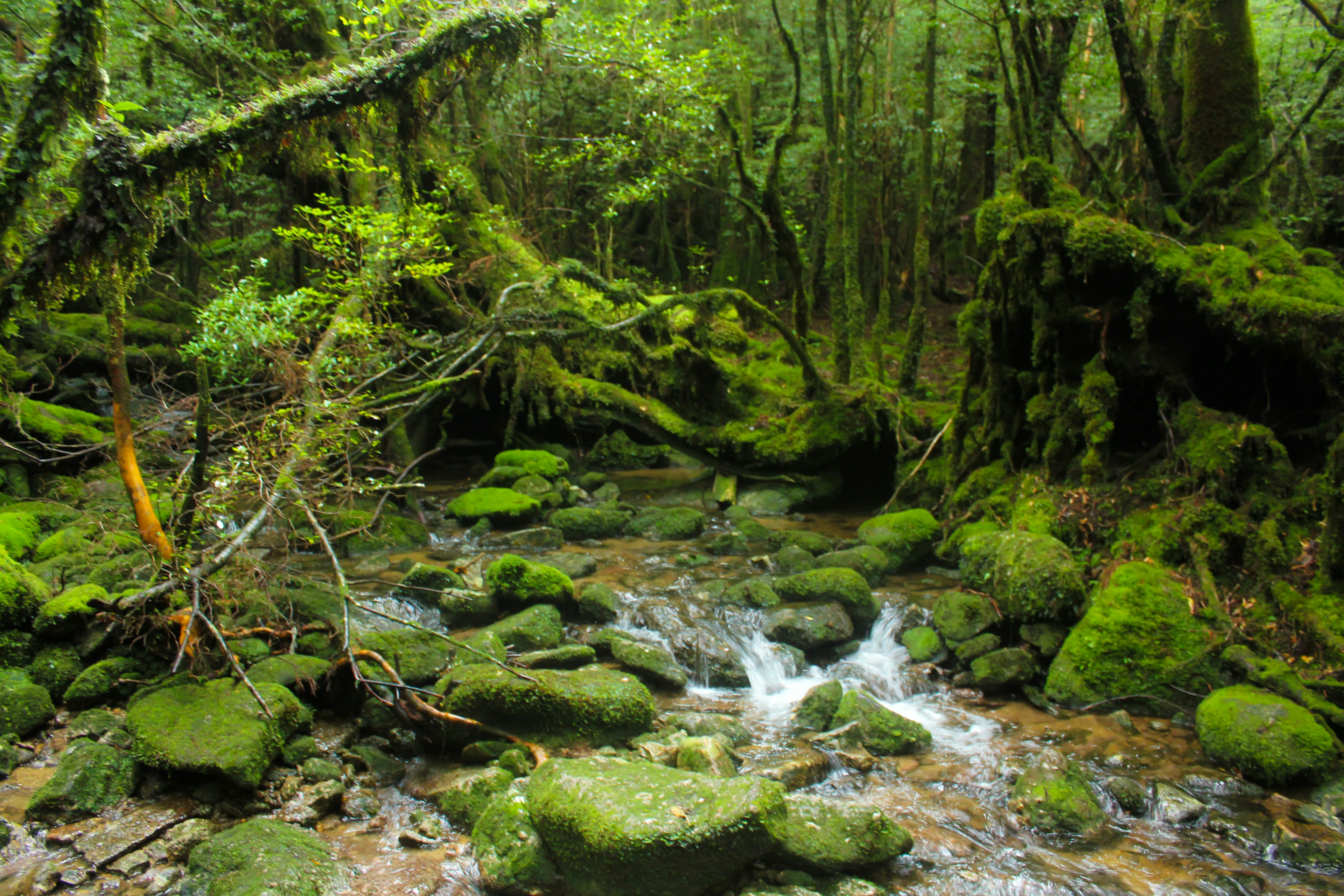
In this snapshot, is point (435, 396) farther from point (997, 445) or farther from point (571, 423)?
point (997, 445)

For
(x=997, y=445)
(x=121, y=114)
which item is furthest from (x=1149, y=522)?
(x=121, y=114)

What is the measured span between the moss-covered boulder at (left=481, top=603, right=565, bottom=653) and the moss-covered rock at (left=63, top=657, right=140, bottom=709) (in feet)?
9.17

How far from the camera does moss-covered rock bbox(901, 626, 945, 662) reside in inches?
303

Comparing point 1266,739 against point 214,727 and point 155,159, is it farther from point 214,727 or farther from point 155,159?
point 155,159

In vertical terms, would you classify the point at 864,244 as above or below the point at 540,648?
above

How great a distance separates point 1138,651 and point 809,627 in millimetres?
2883

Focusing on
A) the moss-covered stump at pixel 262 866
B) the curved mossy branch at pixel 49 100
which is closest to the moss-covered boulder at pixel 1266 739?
the moss-covered stump at pixel 262 866

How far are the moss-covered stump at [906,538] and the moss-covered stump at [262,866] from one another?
745 centimetres

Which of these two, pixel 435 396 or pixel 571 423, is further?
pixel 571 423

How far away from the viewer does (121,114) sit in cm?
483

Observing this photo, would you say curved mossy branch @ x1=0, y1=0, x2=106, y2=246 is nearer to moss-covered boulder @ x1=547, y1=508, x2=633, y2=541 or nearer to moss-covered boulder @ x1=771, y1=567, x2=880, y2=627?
moss-covered boulder @ x1=771, y1=567, x2=880, y2=627

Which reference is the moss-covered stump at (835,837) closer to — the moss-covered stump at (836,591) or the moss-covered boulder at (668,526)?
the moss-covered stump at (836,591)

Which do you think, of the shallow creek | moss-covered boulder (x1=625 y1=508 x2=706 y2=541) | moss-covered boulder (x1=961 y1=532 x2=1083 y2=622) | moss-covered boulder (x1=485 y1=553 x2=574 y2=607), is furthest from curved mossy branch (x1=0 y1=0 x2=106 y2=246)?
moss-covered boulder (x1=625 y1=508 x2=706 y2=541)

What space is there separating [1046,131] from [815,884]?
427 inches
